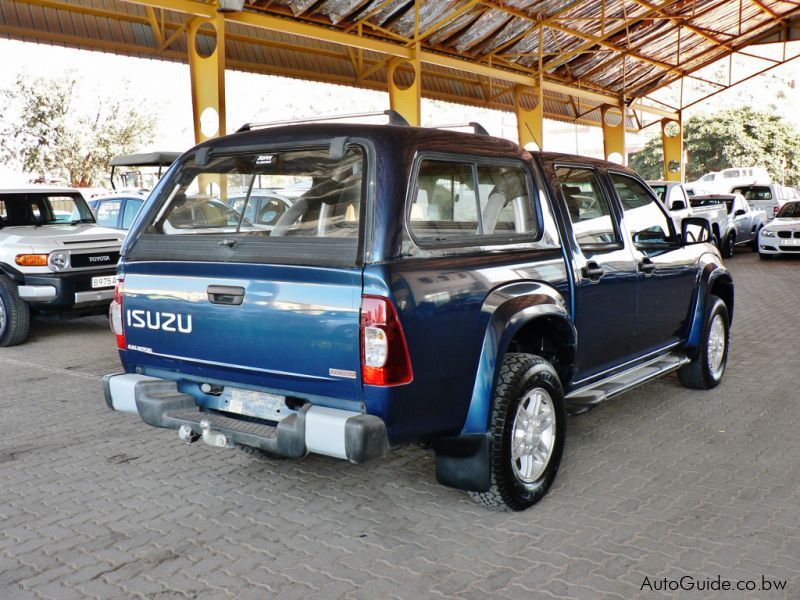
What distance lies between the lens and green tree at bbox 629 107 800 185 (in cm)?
5412

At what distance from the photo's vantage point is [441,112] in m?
71.5

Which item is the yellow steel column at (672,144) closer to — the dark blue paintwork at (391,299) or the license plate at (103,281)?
the license plate at (103,281)

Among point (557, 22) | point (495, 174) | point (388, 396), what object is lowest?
point (388, 396)

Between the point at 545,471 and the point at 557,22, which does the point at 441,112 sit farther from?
the point at 545,471

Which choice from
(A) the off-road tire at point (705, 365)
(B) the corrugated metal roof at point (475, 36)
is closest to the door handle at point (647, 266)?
(A) the off-road tire at point (705, 365)

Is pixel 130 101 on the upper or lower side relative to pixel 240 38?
upper

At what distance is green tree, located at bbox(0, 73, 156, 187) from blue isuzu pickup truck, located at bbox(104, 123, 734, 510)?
35.4 m

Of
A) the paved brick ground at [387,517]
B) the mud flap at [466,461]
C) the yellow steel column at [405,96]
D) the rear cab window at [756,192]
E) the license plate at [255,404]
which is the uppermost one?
the yellow steel column at [405,96]

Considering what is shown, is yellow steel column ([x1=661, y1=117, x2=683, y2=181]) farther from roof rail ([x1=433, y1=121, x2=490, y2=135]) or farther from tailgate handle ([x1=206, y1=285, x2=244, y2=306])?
tailgate handle ([x1=206, y1=285, x2=244, y2=306])

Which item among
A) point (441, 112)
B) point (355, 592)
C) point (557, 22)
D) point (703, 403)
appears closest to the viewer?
point (355, 592)

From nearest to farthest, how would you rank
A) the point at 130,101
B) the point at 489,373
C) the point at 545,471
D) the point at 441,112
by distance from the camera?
the point at 489,373, the point at 545,471, the point at 130,101, the point at 441,112

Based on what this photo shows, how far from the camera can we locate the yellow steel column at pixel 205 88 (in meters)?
14.4

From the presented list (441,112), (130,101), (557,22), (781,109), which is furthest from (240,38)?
(781,109)

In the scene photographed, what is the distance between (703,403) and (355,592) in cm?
379
